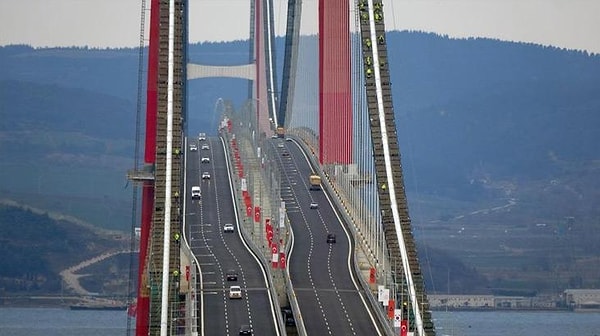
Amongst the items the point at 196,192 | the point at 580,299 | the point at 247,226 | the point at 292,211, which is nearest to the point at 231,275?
the point at 247,226

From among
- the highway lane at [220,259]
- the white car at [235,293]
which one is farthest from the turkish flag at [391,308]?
the white car at [235,293]

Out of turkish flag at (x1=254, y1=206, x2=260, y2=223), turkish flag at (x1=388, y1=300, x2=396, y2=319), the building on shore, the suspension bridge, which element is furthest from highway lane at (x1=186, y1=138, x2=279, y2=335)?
the building on shore

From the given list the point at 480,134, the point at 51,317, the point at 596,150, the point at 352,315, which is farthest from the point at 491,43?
the point at 352,315

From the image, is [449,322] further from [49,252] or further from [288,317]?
[288,317]

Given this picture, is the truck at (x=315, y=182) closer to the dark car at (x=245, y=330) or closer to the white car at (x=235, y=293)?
the white car at (x=235, y=293)

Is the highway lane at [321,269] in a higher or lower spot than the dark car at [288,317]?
higher
